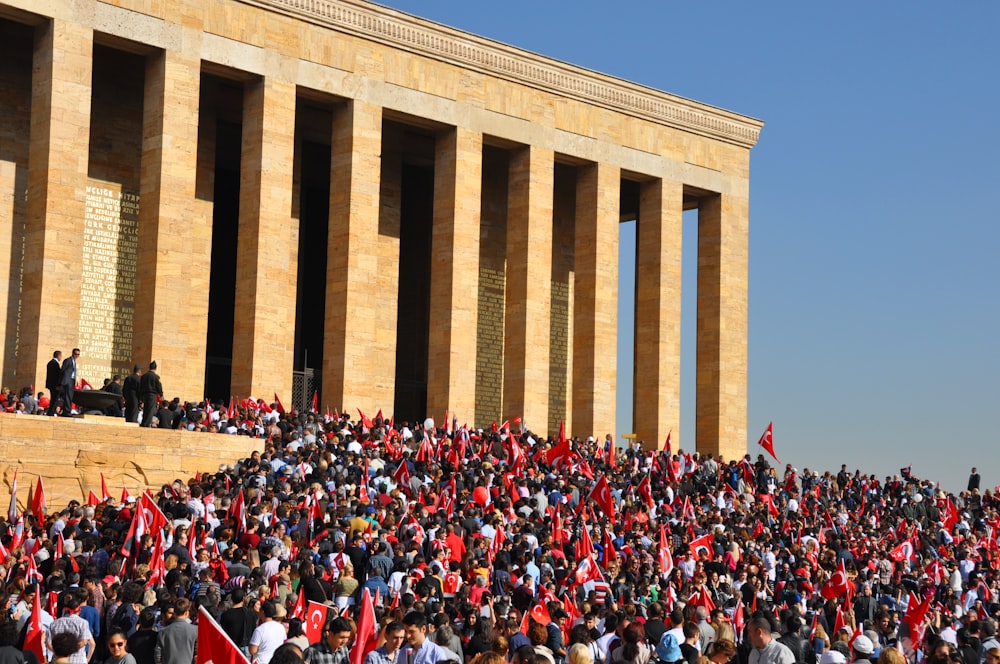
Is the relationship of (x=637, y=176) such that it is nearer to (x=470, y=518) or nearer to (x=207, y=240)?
(x=207, y=240)

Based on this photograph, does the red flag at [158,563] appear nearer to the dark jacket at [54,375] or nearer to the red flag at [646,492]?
the dark jacket at [54,375]

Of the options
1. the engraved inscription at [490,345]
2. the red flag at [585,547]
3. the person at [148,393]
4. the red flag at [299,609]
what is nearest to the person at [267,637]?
the red flag at [299,609]

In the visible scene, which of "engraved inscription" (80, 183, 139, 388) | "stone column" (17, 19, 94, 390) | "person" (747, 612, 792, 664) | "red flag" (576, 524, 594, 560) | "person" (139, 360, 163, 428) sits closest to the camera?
"person" (747, 612, 792, 664)

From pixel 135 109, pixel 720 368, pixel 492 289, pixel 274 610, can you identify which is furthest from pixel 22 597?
pixel 720 368

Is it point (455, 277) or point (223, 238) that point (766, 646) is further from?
point (223, 238)

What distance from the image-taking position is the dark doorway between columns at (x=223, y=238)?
120 ft

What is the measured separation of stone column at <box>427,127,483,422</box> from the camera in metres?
36.0

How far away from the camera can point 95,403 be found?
80.2 feet

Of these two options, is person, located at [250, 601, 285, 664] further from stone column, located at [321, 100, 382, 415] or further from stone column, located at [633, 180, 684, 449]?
stone column, located at [633, 180, 684, 449]

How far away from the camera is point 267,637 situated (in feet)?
34.3

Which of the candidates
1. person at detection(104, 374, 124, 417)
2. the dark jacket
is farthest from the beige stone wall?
the dark jacket

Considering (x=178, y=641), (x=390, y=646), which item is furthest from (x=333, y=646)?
(x=178, y=641)

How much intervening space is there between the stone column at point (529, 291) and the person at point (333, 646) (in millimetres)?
27798

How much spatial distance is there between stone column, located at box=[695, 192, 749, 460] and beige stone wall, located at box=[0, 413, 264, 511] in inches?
801
